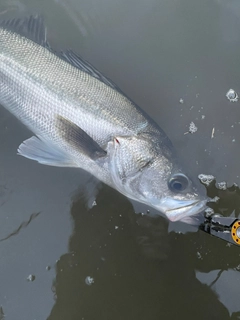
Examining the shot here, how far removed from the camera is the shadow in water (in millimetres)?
2434

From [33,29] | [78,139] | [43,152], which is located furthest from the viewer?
[33,29]

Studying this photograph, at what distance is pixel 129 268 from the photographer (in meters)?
2.49

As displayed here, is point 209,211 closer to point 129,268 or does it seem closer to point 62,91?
point 129,268

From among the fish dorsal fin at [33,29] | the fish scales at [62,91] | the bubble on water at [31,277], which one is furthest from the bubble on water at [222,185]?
the fish dorsal fin at [33,29]

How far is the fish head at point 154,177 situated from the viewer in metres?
2.03

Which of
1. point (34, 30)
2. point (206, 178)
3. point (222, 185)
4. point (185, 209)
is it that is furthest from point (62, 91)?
point (222, 185)

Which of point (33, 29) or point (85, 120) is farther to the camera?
point (33, 29)

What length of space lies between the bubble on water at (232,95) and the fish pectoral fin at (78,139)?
46.4 inches

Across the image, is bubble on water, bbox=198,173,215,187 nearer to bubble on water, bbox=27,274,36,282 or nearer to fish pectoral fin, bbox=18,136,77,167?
fish pectoral fin, bbox=18,136,77,167

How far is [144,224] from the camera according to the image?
8.33 ft

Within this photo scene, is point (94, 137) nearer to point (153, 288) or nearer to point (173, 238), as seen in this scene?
point (173, 238)

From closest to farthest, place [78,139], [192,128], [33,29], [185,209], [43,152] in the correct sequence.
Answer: [185,209], [78,139], [43,152], [33,29], [192,128]

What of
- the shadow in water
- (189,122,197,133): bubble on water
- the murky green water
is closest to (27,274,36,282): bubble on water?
the murky green water

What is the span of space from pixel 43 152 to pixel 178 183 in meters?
0.87
